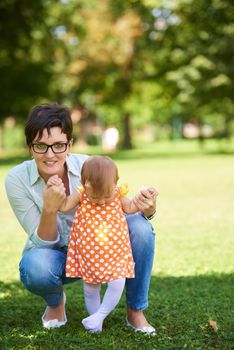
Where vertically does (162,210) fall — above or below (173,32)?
below

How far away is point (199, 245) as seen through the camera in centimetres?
748

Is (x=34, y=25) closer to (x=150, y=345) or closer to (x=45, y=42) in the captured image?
(x=45, y=42)

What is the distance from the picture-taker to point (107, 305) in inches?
142

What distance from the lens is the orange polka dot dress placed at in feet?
11.6

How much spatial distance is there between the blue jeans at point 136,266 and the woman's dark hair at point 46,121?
65 cm

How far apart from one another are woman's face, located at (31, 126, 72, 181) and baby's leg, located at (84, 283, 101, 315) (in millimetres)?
714

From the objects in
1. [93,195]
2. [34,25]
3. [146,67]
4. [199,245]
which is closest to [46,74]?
[34,25]

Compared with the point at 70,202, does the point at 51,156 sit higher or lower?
higher

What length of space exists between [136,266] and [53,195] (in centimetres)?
65

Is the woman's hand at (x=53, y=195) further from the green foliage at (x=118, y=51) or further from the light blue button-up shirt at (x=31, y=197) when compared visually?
the green foliage at (x=118, y=51)

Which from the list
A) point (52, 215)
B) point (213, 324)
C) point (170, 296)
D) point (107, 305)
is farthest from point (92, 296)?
point (170, 296)

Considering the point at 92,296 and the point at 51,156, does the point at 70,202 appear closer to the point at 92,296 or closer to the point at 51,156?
the point at 51,156

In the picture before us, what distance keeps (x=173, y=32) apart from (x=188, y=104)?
395cm

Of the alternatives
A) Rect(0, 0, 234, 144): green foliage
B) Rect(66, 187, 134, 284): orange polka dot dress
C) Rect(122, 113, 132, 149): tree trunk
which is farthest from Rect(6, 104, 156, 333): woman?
Rect(122, 113, 132, 149): tree trunk
